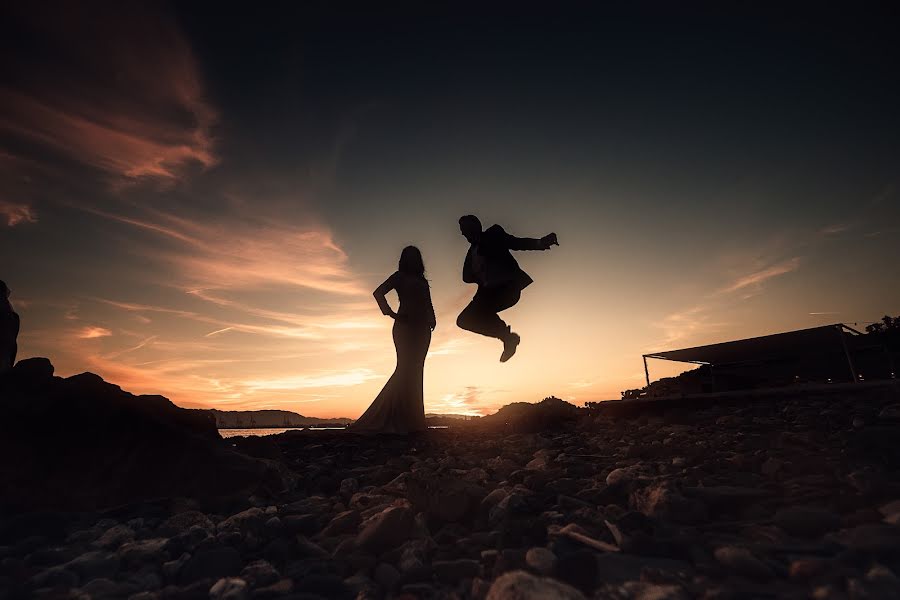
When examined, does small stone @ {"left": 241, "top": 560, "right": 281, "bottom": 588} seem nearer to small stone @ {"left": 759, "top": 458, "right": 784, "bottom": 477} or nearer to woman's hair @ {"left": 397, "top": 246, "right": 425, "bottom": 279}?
small stone @ {"left": 759, "top": 458, "right": 784, "bottom": 477}

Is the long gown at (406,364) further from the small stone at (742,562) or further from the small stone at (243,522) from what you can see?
the small stone at (742,562)

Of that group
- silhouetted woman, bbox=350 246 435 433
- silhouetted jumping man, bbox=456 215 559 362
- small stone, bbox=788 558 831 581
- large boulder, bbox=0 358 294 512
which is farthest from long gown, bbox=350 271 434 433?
small stone, bbox=788 558 831 581

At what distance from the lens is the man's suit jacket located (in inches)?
220

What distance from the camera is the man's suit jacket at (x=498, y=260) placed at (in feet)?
18.4

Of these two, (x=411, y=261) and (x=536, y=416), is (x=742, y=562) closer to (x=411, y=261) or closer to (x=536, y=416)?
(x=536, y=416)

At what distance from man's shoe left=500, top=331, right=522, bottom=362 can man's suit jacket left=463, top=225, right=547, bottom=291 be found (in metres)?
0.73

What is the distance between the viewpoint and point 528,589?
158 centimetres

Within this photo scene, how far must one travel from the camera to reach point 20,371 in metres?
4.44

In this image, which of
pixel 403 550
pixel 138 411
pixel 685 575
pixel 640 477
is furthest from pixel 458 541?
pixel 138 411

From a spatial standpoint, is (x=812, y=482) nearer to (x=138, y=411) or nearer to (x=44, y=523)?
(x=44, y=523)

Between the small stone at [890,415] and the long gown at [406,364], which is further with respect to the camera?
the long gown at [406,364]

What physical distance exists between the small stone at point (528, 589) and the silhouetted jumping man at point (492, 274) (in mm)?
4131

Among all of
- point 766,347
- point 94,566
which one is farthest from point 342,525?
point 766,347

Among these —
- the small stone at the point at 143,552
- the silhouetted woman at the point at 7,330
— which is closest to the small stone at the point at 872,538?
the small stone at the point at 143,552
